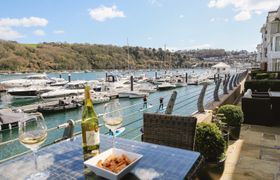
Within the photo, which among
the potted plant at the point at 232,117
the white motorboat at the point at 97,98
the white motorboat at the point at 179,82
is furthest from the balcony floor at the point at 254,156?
the white motorboat at the point at 179,82

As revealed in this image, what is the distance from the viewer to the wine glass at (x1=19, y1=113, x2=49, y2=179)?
4.26ft

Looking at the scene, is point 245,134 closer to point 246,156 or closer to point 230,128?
point 230,128

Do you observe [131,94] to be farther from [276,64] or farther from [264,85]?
[264,85]

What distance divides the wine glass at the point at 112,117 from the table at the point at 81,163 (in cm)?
20

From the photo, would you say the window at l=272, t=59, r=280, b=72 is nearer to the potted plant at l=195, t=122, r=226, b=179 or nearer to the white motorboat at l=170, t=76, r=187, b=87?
the white motorboat at l=170, t=76, r=187, b=87

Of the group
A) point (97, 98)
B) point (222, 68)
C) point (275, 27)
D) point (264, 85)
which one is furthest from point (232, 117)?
point (222, 68)

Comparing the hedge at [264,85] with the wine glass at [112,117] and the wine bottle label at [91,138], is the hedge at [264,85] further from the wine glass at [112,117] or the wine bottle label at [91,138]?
the wine bottle label at [91,138]

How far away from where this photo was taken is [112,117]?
5.37 feet

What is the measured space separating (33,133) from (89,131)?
347mm

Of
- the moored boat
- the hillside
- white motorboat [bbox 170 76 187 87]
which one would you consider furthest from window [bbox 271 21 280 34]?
the hillside

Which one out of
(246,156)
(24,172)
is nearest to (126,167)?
(24,172)

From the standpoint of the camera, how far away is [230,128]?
423 centimetres

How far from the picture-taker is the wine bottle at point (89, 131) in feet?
4.80

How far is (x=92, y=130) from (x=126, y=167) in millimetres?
386
